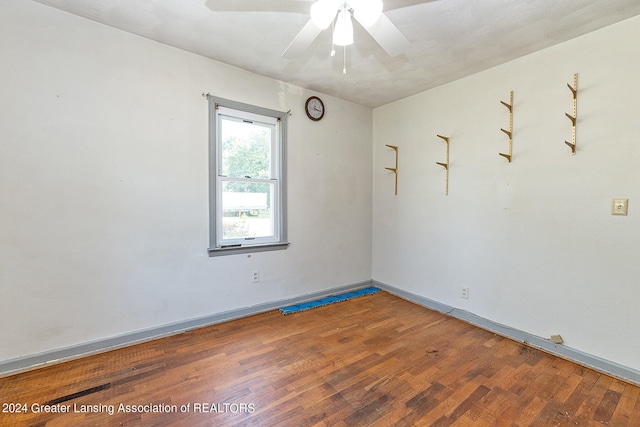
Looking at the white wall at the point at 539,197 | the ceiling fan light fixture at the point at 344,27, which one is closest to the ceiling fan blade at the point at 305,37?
the ceiling fan light fixture at the point at 344,27

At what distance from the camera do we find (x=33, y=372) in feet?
6.26

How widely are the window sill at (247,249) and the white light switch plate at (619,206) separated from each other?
2.78 metres

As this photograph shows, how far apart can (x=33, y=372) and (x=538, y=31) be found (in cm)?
437

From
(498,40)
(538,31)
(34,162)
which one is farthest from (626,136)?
(34,162)

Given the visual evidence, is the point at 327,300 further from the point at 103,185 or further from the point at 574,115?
the point at 574,115

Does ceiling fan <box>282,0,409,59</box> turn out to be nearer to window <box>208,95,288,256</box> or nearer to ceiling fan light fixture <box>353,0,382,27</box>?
ceiling fan light fixture <box>353,0,382,27</box>

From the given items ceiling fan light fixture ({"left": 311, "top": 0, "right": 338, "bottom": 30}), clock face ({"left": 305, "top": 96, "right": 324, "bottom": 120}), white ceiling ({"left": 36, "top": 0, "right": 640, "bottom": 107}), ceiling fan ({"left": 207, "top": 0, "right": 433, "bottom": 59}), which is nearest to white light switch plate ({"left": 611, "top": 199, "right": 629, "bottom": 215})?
white ceiling ({"left": 36, "top": 0, "right": 640, "bottom": 107})

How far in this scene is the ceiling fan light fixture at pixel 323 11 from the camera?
139 cm

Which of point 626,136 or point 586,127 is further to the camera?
point 586,127

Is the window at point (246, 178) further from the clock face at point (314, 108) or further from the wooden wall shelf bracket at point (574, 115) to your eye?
the wooden wall shelf bracket at point (574, 115)

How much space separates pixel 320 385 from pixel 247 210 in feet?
5.92

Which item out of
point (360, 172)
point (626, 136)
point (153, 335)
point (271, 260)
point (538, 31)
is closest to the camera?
point (626, 136)

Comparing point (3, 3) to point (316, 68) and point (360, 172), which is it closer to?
point (316, 68)

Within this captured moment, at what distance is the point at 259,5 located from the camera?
1847 millimetres
